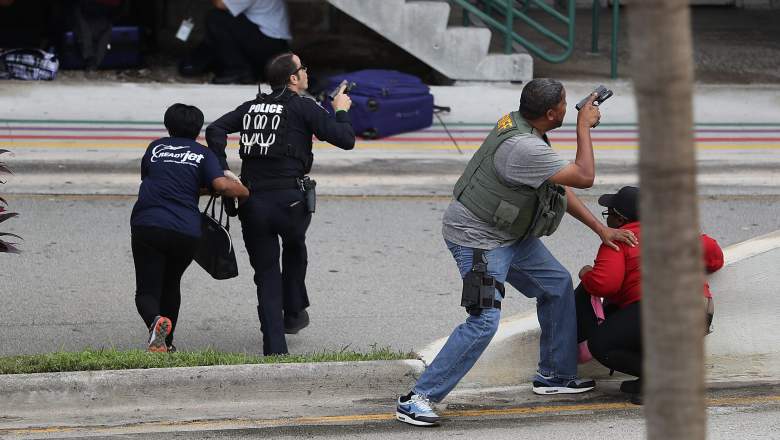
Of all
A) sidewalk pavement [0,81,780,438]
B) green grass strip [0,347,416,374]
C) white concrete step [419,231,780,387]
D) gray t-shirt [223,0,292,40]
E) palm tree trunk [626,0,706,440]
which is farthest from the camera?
gray t-shirt [223,0,292,40]

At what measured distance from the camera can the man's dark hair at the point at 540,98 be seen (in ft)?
18.8

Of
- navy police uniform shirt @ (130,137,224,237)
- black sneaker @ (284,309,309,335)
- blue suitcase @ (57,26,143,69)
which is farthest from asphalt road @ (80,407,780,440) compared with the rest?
blue suitcase @ (57,26,143,69)

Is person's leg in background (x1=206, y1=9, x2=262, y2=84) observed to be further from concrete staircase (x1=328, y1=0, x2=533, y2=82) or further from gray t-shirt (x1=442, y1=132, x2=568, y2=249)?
gray t-shirt (x1=442, y1=132, x2=568, y2=249)

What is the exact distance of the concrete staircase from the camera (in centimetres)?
1327

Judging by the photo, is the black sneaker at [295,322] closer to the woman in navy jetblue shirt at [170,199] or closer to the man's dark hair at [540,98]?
the woman in navy jetblue shirt at [170,199]

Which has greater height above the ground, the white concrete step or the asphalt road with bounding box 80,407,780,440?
the white concrete step

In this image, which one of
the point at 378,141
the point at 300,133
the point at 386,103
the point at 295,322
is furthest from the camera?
the point at 378,141

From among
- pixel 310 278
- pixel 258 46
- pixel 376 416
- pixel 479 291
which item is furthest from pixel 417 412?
pixel 258 46

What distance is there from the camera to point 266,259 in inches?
266

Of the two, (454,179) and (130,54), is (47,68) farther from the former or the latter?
(454,179)

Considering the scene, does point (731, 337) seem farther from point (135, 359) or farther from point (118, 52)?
point (118, 52)

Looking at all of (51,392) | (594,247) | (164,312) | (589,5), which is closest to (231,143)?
(594,247)

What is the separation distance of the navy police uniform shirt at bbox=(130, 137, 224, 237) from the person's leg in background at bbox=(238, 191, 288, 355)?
0.27 m

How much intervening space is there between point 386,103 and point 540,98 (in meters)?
6.48
